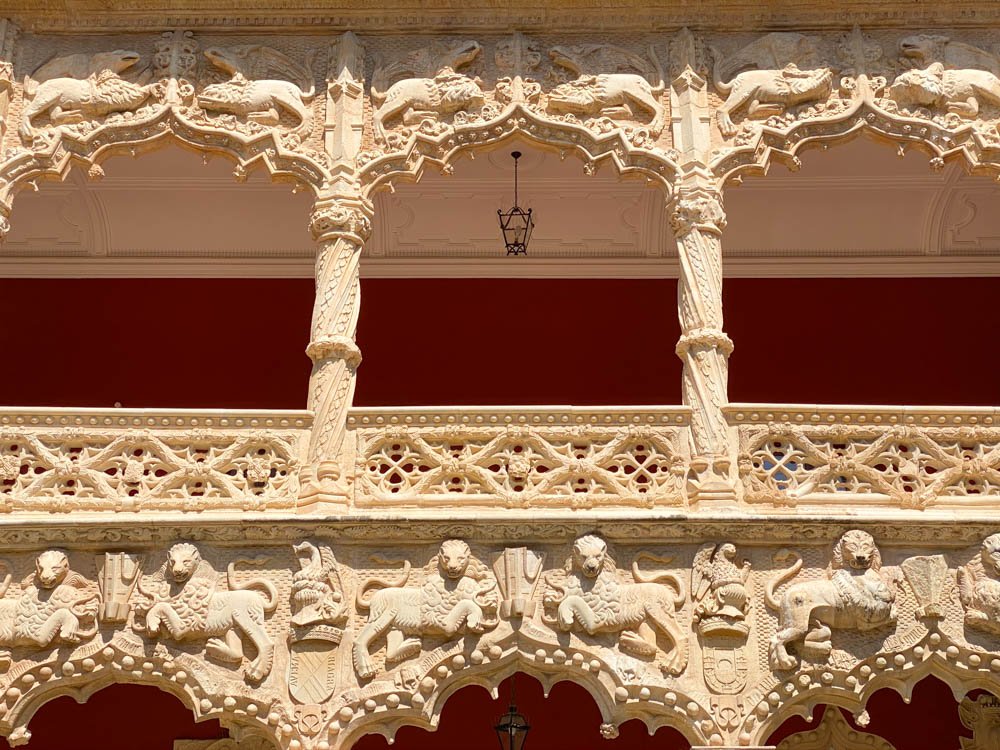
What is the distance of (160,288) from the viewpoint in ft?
37.3

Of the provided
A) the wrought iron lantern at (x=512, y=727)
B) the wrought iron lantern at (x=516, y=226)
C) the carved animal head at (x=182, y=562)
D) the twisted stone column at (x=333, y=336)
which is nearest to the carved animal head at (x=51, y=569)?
the carved animal head at (x=182, y=562)

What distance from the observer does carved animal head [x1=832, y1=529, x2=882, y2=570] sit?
764cm

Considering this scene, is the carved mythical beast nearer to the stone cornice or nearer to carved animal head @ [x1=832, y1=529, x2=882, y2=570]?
the stone cornice

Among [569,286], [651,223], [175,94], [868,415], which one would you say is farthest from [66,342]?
[868,415]

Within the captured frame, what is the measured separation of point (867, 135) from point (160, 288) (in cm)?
569

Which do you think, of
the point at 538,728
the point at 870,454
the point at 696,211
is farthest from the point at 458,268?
the point at 870,454

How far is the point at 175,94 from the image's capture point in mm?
9141

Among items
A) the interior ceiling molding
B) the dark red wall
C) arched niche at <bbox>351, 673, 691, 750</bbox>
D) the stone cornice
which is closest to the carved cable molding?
arched niche at <bbox>351, 673, 691, 750</bbox>

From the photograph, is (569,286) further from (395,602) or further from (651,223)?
(395,602)

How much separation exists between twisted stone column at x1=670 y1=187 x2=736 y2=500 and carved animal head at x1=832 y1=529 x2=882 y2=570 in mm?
658

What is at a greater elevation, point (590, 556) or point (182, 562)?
point (590, 556)

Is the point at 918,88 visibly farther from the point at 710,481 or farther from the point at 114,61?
the point at 114,61

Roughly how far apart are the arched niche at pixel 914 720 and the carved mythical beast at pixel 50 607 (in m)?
4.64

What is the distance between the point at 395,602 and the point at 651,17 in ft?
14.3
